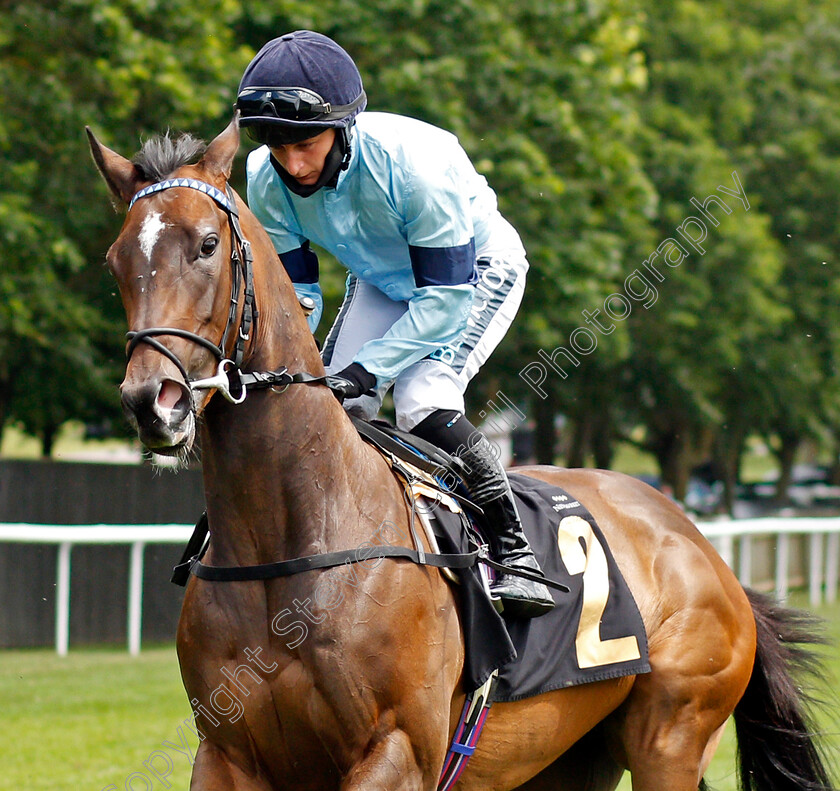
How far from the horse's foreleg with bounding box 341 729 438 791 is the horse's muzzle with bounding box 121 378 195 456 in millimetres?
944

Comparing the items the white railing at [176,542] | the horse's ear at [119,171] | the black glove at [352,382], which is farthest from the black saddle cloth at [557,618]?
the white railing at [176,542]

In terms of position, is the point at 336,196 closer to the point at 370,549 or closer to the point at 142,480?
the point at 370,549

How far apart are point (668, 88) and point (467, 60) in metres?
5.99

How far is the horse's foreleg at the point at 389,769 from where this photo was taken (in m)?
2.87

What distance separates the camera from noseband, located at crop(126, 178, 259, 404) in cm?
266

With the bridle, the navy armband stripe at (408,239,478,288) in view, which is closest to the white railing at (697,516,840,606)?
the navy armband stripe at (408,239,478,288)

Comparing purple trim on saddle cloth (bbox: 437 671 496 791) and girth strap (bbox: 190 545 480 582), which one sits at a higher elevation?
girth strap (bbox: 190 545 480 582)

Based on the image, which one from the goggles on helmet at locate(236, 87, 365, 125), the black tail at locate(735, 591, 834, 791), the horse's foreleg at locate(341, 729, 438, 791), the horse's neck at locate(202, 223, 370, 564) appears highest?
the goggles on helmet at locate(236, 87, 365, 125)

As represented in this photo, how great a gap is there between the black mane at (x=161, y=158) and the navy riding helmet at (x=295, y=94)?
259 mm

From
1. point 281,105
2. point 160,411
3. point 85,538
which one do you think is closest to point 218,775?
point 160,411

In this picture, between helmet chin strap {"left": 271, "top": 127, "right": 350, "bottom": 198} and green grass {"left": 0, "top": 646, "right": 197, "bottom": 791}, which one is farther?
green grass {"left": 0, "top": 646, "right": 197, "bottom": 791}

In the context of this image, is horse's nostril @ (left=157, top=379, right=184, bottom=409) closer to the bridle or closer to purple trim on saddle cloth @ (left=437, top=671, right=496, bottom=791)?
the bridle

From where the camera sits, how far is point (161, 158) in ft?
9.17

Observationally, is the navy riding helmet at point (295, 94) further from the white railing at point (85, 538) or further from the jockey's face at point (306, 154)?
the white railing at point (85, 538)
